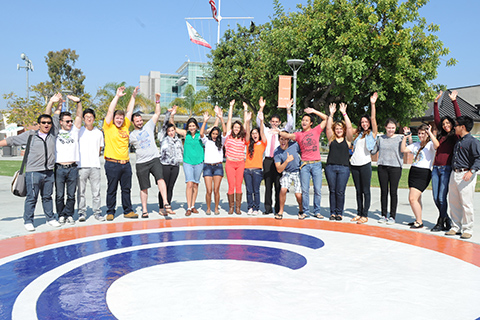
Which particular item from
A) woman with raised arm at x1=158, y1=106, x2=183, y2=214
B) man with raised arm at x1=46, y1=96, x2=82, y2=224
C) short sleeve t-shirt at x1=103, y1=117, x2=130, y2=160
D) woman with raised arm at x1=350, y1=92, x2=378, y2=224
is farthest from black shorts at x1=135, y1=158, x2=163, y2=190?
woman with raised arm at x1=350, y1=92, x2=378, y2=224

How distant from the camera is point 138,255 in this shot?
5242 millimetres

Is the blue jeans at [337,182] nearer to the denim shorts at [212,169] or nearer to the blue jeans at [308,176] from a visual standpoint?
the blue jeans at [308,176]

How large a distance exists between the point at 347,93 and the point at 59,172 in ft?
45.5

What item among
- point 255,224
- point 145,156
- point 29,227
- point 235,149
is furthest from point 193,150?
point 29,227

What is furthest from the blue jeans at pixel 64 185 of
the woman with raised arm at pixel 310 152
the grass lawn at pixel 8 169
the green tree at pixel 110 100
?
the green tree at pixel 110 100

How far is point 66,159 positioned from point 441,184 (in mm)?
6508

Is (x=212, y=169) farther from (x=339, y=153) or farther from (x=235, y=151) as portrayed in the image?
(x=339, y=153)

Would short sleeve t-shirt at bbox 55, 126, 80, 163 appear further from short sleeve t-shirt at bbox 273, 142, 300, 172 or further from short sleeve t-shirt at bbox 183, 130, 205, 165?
short sleeve t-shirt at bbox 273, 142, 300, 172

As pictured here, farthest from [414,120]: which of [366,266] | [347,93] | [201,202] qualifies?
[366,266]

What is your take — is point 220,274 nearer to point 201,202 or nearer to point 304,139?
point 304,139

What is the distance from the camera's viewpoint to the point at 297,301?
3.71 m

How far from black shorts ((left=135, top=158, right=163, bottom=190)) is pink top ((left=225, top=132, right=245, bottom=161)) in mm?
1372

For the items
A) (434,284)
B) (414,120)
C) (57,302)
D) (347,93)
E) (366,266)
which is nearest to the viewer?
(57,302)

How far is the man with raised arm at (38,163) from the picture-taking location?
648 cm
